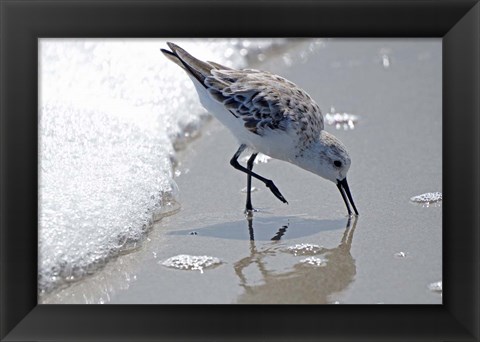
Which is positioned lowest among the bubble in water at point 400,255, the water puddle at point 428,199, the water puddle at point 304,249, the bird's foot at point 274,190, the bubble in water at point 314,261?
the bubble in water at point 314,261

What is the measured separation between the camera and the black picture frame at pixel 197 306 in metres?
2.98

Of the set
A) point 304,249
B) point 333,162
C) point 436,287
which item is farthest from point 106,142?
point 436,287

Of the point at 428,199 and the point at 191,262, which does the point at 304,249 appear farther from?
the point at 428,199

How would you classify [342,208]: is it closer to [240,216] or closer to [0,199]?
[240,216]

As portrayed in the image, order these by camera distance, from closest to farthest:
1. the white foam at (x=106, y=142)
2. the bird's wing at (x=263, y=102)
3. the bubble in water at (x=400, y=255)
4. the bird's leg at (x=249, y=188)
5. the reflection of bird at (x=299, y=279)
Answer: the reflection of bird at (x=299, y=279) < the white foam at (x=106, y=142) < the bubble in water at (x=400, y=255) < the bird's wing at (x=263, y=102) < the bird's leg at (x=249, y=188)

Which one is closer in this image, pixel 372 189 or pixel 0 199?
pixel 0 199

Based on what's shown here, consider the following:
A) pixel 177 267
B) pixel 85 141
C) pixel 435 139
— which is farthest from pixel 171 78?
pixel 177 267

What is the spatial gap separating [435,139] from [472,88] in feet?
5.22

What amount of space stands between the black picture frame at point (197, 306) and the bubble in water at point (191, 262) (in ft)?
1.35

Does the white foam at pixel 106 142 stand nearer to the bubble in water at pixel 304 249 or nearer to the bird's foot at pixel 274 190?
the bird's foot at pixel 274 190

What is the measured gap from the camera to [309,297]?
319 centimetres

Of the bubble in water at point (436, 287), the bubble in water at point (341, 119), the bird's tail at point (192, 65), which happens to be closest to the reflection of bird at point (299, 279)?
the bubble in water at point (436, 287)

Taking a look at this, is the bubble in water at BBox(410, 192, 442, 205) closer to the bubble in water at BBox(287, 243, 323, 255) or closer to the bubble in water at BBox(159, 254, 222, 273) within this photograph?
the bubble in water at BBox(287, 243, 323, 255)

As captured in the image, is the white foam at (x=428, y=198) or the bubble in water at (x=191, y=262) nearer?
the bubble in water at (x=191, y=262)
